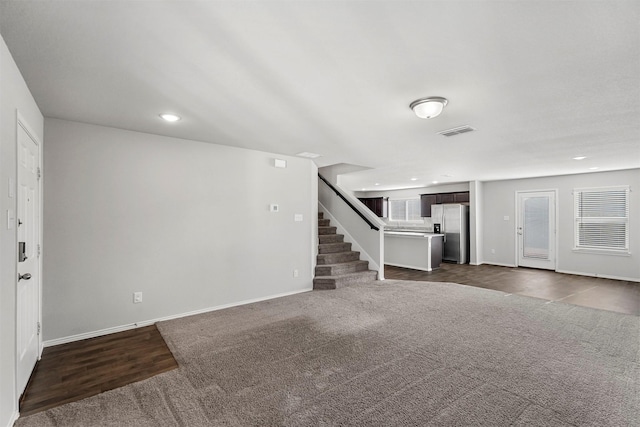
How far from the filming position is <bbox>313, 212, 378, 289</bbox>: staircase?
543 cm

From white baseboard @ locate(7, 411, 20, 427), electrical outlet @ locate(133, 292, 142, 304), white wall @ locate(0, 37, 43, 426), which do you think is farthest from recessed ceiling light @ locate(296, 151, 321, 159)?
white baseboard @ locate(7, 411, 20, 427)

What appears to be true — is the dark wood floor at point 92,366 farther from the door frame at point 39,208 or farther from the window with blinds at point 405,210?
the window with blinds at point 405,210

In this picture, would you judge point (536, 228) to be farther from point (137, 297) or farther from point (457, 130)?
point (137, 297)

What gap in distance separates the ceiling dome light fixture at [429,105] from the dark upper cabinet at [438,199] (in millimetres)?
6979

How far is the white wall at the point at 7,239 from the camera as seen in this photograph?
177 cm

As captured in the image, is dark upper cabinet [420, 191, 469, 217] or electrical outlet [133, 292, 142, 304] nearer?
electrical outlet [133, 292, 142, 304]

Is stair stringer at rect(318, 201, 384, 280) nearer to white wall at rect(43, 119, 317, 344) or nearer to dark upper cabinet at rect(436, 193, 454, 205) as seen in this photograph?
white wall at rect(43, 119, 317, 344)

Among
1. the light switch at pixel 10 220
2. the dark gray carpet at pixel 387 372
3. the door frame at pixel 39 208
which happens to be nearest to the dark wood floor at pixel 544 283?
the dark gray carpet at pixel 387 372

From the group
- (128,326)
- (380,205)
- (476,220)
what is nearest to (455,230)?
(476,220)

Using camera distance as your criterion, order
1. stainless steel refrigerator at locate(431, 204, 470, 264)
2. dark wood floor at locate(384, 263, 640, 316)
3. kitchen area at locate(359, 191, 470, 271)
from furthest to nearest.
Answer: stainless steel refrigerator at locate(431, 204, 470, 264), kitchen area at locate(359, 191, 470, 271), dark wood floor at locate(384, 263, 640, 316)

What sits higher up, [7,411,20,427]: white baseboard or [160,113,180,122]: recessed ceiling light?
[160,113,180,122]: recessed ceiling light

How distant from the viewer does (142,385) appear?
2336 millimetres

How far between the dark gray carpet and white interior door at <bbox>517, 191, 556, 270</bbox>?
3764mm

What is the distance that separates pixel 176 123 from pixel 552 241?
27.8ft
